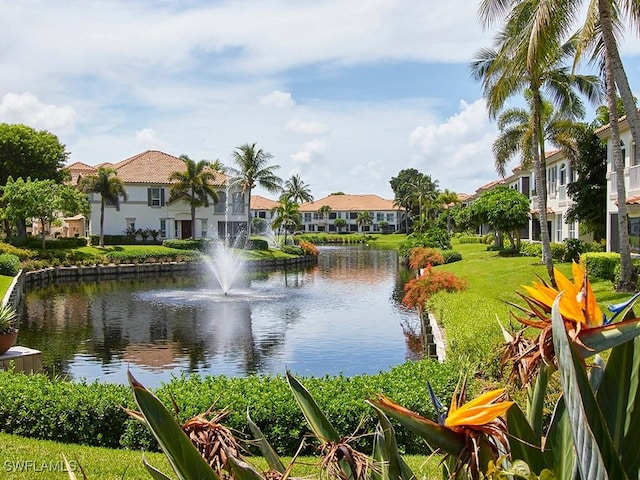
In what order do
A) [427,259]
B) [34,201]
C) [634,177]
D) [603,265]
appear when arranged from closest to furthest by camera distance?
[603,265]
[634,177]
[427,259]
[34,201]

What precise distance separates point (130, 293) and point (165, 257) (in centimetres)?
1450

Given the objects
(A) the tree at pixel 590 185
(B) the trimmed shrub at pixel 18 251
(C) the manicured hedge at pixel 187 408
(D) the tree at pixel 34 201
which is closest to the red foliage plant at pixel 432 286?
(A) the tree at pixel 590 185

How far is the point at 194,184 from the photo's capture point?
53.1 metres

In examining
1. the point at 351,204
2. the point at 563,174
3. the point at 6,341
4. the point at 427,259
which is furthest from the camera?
the point at 351,204

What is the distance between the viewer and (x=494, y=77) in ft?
86.4

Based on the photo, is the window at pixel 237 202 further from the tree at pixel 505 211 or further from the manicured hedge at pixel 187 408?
the manicured hedge at pixel 187 408

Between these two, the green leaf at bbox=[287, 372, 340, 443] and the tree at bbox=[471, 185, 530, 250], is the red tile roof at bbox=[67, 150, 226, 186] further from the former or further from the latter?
the green leaf at bbox=[287, 372, 340, 443]

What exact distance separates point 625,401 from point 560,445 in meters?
0.23

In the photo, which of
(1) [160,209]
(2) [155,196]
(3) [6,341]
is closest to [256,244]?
(1) [160,209]

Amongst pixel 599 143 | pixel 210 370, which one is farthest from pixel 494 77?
pixel 210 370

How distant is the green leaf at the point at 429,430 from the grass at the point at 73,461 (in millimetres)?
4525

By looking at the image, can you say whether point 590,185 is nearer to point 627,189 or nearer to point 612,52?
point 627,189

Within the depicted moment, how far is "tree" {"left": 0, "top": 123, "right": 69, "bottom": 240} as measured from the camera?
50156mm

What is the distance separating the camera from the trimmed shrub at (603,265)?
21.3 m
